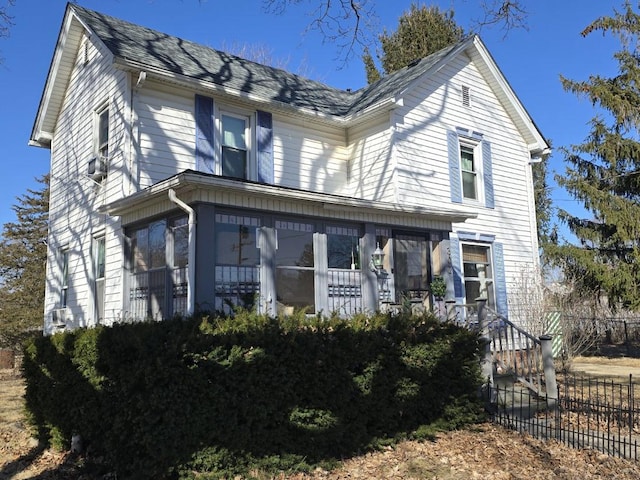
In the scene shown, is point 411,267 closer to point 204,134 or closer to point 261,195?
point 261,195

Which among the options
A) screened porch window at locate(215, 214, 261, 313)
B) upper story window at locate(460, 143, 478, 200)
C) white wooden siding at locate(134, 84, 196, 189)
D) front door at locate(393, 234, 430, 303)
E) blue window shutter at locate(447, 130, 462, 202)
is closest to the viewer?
screened porch window at locate(215, 214, 261, 313)

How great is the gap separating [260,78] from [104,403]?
9.91 meters

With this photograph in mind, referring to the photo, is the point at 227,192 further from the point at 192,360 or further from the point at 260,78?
the point at 260,78

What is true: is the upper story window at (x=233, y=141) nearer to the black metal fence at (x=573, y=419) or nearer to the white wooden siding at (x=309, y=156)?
the white wooden siding at (x=309, y=156)

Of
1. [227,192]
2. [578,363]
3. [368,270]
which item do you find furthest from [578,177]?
[227,192]

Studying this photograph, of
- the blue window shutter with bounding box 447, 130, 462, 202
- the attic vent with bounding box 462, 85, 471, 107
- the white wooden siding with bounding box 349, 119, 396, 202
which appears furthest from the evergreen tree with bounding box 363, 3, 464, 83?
the white wooden siding with bounding box 349, 119, 396, 202

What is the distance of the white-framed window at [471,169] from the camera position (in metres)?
14.3

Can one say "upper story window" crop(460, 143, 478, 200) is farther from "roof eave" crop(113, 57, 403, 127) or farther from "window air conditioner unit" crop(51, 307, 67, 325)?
"window air conditioner unit" crop(51, 307, 67, 325)

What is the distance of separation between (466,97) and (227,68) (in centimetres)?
646

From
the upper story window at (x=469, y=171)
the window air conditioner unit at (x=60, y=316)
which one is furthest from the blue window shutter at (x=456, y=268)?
the window air conditioner unit at (x=60, y=316)

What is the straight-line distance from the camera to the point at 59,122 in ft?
46.2

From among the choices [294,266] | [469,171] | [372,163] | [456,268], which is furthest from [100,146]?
[469,171]

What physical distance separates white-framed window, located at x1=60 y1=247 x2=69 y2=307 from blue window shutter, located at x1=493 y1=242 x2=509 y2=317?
10.7 m

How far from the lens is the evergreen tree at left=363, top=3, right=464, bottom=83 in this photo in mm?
26178
